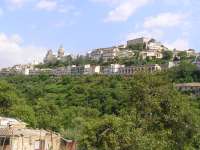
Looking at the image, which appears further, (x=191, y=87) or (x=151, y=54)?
(x=151, y=54)

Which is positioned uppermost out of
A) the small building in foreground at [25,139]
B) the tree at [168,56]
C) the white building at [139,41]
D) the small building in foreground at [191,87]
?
the white building at [139,41]

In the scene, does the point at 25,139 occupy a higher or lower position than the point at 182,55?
lower

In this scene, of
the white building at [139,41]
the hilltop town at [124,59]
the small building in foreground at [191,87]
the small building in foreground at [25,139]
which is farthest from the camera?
the white building at [139,41]

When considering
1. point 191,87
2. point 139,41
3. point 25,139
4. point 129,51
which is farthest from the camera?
point 139,41

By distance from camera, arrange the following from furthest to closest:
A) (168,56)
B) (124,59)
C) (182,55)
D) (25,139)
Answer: (124,59)
(182,55)
(168,56)
(25,139)

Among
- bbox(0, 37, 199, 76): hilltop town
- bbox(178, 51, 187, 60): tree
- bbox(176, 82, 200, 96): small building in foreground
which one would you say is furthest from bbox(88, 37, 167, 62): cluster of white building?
bbox(176, 82, 200, 96): small building in foreground

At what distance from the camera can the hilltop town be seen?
14018 cm

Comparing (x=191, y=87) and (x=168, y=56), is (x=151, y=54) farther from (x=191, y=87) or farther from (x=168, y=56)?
(x=191, y=87)

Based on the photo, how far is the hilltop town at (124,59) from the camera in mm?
140175

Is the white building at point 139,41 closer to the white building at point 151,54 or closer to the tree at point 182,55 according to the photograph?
the white building at point 151,54

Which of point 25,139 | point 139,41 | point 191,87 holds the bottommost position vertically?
point 191,87

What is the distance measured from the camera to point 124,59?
15762 cm

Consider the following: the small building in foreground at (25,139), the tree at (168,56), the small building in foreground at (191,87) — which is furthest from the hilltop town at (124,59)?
the small building in foreground at (25,139)

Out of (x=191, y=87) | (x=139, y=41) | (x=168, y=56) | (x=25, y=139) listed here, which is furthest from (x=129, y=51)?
(x=25, y=139)
